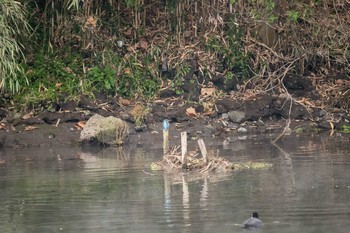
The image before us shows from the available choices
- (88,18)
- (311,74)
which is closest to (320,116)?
(311,74)

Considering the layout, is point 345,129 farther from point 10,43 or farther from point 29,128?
point 10,43

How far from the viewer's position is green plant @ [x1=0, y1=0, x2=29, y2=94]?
19.8 m

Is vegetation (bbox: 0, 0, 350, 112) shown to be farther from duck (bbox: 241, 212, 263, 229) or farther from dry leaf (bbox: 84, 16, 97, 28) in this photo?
duck (bbox: 241, 212, 263, 229)

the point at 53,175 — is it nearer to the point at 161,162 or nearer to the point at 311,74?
the point at 161,162

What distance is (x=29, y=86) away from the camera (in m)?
21.8

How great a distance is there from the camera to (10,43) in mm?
20016

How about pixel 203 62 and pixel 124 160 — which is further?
pixel 203 62

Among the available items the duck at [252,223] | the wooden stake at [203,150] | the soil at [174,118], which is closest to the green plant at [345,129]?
the soil at [174,118]

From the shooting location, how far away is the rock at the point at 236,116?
2172 cm

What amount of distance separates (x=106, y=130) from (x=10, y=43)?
2583 millimetres

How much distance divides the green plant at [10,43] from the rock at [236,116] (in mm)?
4594

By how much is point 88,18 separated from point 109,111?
8.47 feet

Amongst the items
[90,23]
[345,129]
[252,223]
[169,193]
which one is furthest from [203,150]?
[90,23]

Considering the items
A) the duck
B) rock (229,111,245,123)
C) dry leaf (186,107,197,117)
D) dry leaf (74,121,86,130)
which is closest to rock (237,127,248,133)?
rock (229,111,245,123)
